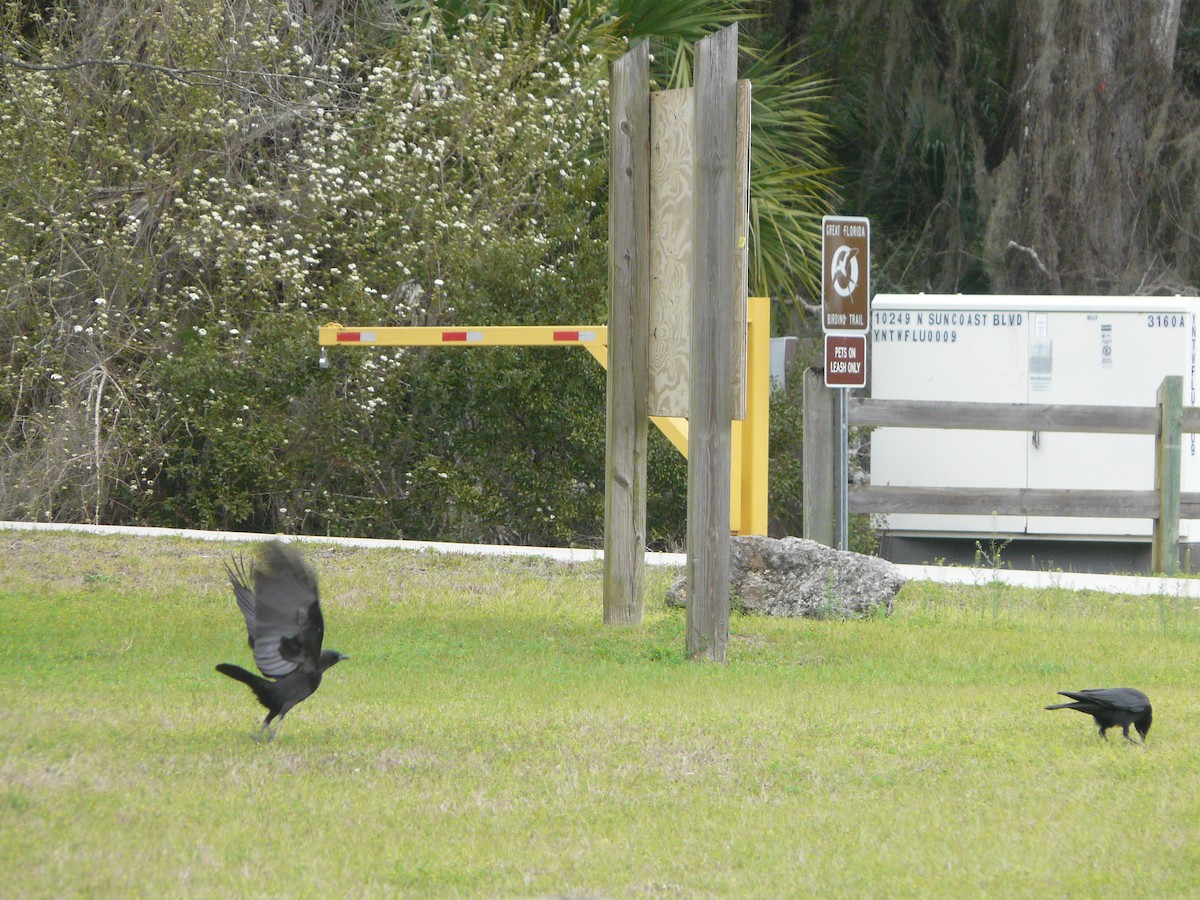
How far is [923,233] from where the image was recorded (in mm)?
20219

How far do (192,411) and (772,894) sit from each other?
10.0m

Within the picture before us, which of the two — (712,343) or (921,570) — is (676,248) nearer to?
(712,343)

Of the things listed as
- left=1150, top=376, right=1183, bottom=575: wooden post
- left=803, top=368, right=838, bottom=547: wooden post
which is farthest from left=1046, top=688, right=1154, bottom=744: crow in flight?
left=1150, top=376, right=1183, bottom=575: wooden post

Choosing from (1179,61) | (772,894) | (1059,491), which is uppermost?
(1179,61)

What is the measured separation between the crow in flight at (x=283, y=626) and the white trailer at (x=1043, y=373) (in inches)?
328

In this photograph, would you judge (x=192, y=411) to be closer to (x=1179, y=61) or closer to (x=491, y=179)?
(x=491, y=179)

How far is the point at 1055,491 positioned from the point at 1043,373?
1478 mm

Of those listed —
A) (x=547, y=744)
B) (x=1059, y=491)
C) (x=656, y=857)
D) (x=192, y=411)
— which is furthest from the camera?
(x=192, y=411)

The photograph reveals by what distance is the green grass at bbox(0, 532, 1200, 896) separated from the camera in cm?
402

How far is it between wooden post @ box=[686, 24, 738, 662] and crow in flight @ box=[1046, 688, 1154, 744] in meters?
2.15

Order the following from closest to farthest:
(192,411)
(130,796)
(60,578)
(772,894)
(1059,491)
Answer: (772,894) → (130,796) → (60,578) → (1059,491) → (192,411)

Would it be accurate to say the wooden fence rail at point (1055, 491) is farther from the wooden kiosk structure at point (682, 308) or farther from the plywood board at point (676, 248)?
the plywood board at point (676, 248)

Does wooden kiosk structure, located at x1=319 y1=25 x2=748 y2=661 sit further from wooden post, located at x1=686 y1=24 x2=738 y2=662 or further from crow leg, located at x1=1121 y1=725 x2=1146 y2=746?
crow leg, located at x1=1121 y1=725 x2=1146 y2=746

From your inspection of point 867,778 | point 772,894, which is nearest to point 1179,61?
point 867,778
